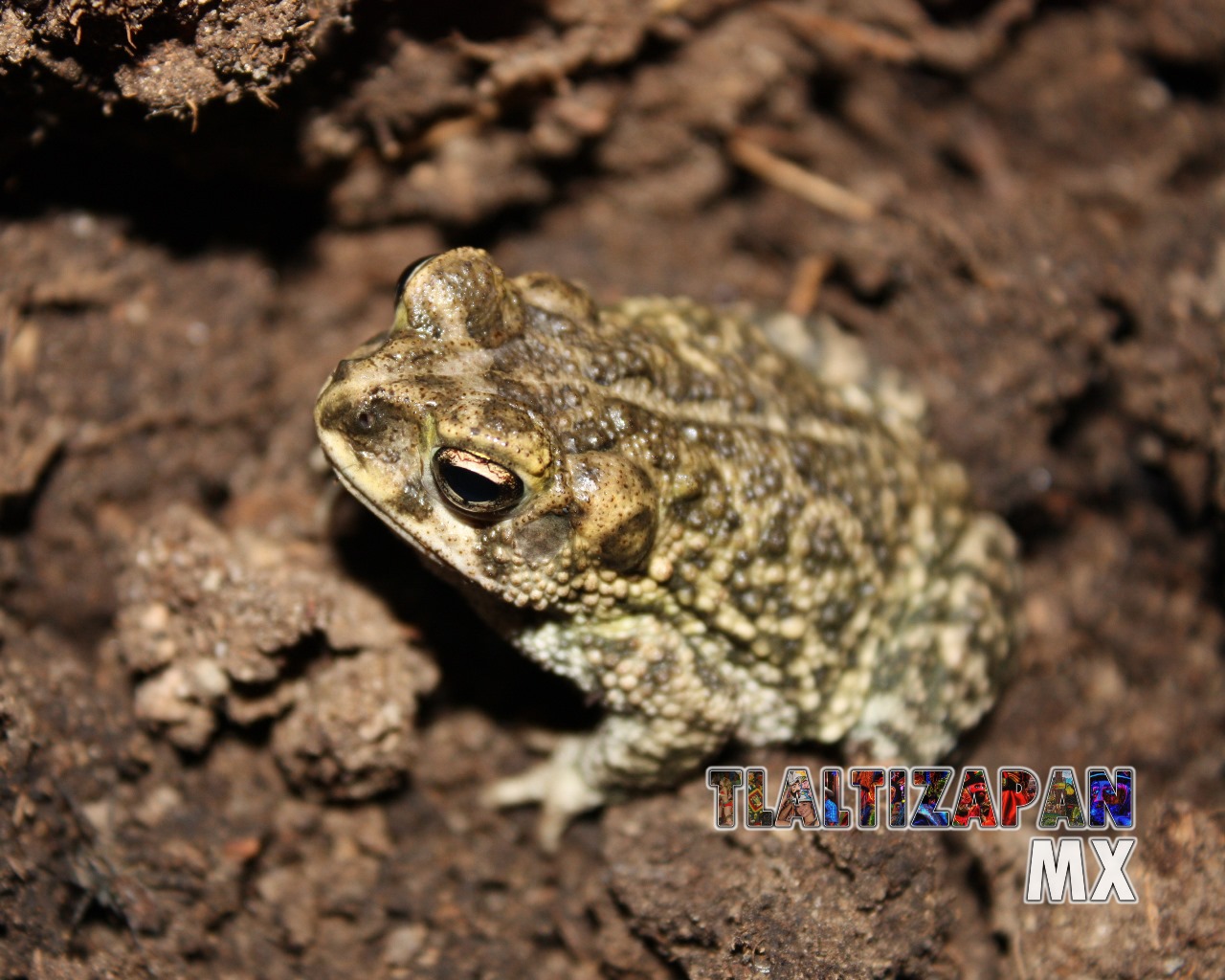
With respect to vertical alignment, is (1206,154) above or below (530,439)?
below

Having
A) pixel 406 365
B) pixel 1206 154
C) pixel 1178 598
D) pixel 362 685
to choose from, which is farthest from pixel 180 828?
pixel 1206 154

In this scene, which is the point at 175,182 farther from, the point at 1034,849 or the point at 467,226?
the point at 1034,849

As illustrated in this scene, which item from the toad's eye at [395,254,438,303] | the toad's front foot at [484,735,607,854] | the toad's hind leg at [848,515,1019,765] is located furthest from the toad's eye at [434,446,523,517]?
the toad's hind leg at [848,515,1019,765]

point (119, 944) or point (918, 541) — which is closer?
point (119, 944)

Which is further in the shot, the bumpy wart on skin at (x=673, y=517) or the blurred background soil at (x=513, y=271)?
the blurred background soil at (x=513, y=271)

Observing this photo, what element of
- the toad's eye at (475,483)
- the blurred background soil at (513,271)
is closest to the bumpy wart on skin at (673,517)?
the toad's eye at (475,483)

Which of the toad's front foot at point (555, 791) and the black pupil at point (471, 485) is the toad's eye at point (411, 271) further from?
the toad's front foot at point (555, 791)

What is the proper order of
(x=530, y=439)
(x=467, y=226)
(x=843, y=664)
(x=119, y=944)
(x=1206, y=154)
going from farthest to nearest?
(x=1206, y=154), (x=467, y=226), (x=843, y=664), (x=119, y=944), (x=530, y=439)
